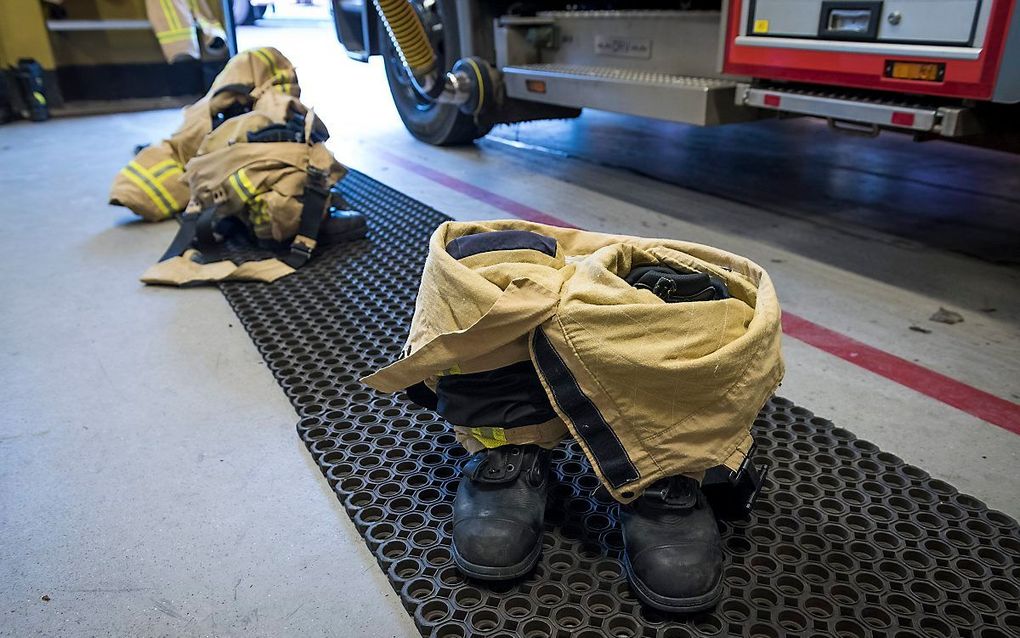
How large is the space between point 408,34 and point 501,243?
10.3 ft

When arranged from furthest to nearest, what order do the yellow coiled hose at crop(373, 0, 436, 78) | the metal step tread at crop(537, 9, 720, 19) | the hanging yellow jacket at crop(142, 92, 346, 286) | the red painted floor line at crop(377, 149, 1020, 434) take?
the yellow coiled hose at crop(373, 0, 436, 78), the metal step tread at crop(537, 9, 720, 19), the hanging yellow jacket at crop(142, 92, 346, 286), the red painted floor line at crop(377, 149, 1020, 434)

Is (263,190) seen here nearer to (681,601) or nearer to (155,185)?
(155,185)

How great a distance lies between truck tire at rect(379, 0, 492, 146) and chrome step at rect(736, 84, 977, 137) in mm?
2113

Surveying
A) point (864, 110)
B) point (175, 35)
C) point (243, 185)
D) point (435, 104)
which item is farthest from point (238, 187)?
point (175, 35)

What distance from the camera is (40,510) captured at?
1.45 m

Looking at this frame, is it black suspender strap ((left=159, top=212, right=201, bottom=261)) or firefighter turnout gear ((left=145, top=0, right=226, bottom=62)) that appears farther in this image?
firefighter turnout gear ((left=145, top=0, right=226, bottom=62))

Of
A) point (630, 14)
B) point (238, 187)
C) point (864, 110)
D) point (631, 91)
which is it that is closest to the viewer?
point (864, 110)

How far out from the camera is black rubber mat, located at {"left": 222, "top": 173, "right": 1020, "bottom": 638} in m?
1.17

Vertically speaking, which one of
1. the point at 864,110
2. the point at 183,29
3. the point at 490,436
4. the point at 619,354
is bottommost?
the point at 490,436

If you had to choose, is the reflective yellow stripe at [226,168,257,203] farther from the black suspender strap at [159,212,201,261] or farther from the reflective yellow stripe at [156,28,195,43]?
the reflective yellow stripe at [156,28,195,43]

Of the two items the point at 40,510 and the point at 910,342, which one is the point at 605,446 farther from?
the point at 910,342

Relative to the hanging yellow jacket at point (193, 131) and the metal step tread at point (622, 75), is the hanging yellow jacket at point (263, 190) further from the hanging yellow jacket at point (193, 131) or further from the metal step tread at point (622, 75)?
the metal step tread at point (622, 75)

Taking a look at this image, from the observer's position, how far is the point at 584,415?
1.21m

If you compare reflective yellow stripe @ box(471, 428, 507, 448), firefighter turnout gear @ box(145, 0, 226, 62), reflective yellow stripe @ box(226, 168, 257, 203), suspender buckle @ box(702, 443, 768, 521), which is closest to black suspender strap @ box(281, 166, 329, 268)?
reflective yellow stripe @ box(226, 168, 257, 203)
